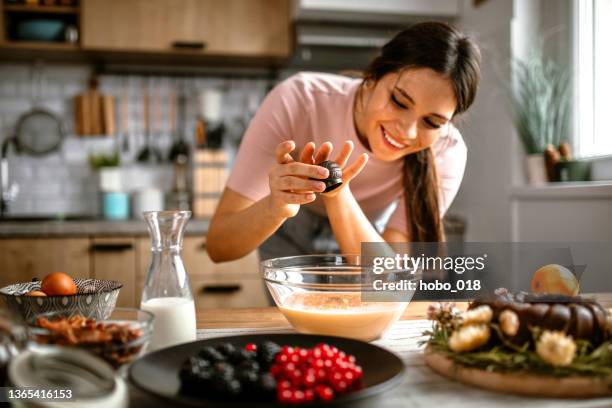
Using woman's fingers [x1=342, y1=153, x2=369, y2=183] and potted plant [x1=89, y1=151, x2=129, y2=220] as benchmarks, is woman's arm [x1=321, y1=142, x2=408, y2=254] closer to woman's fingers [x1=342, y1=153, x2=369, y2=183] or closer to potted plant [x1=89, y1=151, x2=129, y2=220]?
woman's fingers [x1=342, y1=153, x2=369, y2=183]

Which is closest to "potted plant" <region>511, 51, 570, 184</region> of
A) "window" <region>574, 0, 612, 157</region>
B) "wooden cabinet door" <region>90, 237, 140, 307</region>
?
"window" <region>574, 0, 612, 157</region>

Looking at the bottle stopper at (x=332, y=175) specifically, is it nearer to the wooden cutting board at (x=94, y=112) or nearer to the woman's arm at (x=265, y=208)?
the woman's arm at (x=265, y=208)

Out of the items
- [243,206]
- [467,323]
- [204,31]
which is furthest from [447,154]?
[204,31]

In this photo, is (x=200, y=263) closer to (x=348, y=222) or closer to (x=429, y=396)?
(x=348, y=222)

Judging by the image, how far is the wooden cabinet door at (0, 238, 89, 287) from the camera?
8.93ft

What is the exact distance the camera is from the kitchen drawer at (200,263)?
280 cm

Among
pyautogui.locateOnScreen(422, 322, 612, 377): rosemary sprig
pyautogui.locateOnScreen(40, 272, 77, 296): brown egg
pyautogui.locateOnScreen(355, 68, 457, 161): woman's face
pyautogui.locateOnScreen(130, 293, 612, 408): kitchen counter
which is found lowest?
pyautogui.locateOnScreen(130, 293, 612, 408): kitchen counter

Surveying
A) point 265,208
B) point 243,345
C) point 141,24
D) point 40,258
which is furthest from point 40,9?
point 243,345

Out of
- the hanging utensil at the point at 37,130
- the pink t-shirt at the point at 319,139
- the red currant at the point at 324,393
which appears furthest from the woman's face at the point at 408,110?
the hanging utensil at the point at 37,130

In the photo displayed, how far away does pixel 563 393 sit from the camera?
728 mm

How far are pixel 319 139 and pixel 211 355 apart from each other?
1040 millimetres

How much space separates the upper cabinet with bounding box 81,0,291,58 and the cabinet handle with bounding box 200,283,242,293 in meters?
1.22

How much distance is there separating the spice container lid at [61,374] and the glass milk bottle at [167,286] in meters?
0.26

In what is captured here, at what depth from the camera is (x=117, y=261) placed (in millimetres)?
2779
